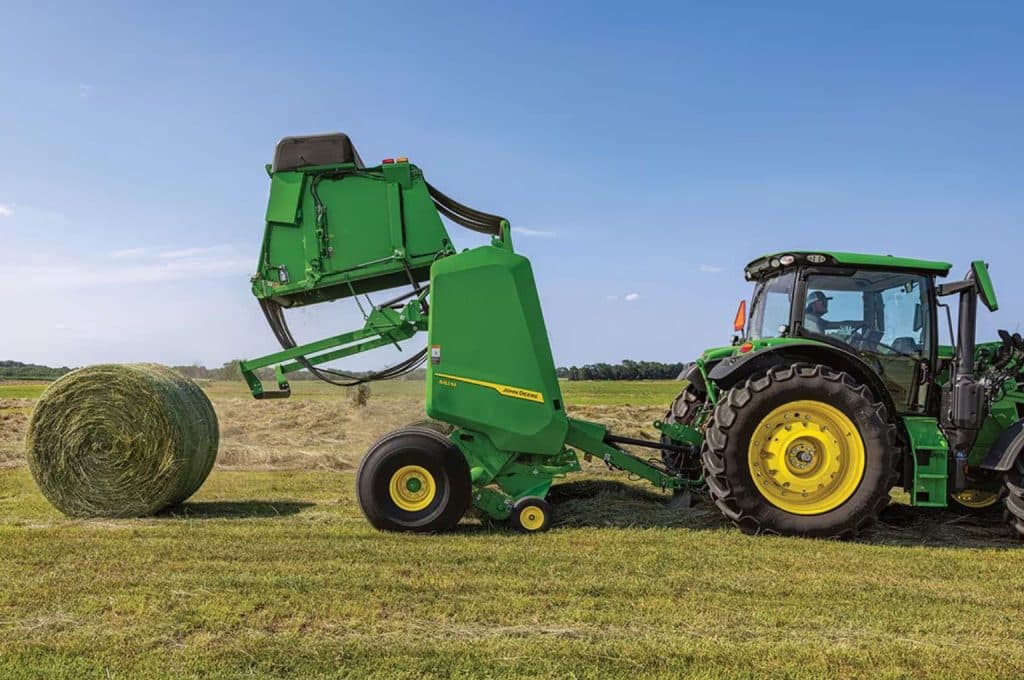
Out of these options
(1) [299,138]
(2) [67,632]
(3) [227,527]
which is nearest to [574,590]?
(2) [67,632]

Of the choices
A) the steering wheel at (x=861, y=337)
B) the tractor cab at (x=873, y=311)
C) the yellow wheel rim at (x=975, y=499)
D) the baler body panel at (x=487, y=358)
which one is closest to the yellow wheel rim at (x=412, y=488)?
the baler body panel at (x=487, y=358)

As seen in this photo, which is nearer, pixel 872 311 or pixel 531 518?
pixel 531 518

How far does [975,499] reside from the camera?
270 inches

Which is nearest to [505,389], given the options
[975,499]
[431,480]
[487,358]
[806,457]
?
[487,358]

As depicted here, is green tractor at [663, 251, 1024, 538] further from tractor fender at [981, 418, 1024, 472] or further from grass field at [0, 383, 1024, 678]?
grass field at [0, 383, 1024, 678]

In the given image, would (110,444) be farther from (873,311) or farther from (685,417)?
(873,311)

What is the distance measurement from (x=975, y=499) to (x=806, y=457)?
2.06m

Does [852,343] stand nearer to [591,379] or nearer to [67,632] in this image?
[67,632]

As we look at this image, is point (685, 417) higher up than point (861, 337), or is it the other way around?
point (861, 337)

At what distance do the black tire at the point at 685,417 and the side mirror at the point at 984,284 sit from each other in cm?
250

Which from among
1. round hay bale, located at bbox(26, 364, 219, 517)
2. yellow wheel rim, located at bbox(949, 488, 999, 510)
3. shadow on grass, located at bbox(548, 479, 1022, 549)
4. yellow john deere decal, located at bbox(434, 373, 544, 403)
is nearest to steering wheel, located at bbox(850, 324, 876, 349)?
shadow on grass, located at bbox(548, 479, 1022, 549)

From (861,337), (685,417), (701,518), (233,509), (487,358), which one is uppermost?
→ (861,337)

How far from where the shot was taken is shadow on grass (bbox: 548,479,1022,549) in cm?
607

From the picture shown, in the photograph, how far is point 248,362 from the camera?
6.71 m
